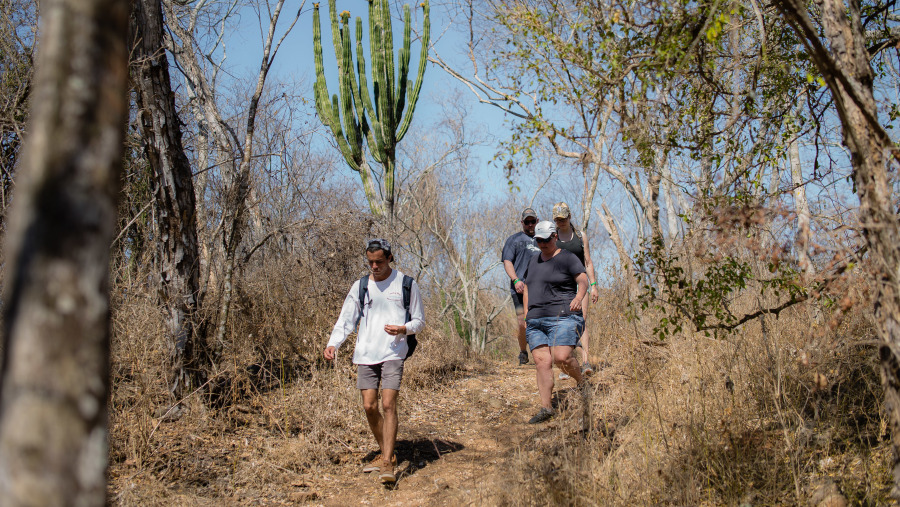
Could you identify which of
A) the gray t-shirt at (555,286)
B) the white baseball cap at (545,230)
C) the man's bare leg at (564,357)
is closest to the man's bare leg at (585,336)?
the gray t-shirt at (555,286)

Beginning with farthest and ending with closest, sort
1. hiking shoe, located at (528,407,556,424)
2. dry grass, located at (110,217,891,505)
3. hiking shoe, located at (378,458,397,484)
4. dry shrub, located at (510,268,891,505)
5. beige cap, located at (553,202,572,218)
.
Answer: beige cap, located at (553,202,572,218)
hiking shoe, located at (528,407,556,424)
hiking shoe, located at (378,458,397,484)
dry grass, located at (110,217,891,505)
dry shrub, located at (510,268,891,505)

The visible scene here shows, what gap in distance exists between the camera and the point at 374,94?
537 inches

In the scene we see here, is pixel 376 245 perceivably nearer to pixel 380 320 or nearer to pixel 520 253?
pixel 380 320

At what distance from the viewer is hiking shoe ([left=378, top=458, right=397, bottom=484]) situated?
4.69 metres

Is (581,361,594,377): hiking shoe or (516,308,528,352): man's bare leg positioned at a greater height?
(516,308,528,352): man's bare leg

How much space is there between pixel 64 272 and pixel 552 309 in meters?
4.76

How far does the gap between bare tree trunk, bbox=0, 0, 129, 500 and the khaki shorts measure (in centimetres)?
366

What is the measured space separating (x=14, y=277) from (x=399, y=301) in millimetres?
3893

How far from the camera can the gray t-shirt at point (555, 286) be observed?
18.3 feet

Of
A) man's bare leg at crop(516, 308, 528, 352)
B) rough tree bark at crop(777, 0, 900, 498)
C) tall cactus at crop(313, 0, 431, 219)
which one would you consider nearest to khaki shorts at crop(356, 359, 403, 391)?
man's bare leg at crop(516, 308, 528, 352)

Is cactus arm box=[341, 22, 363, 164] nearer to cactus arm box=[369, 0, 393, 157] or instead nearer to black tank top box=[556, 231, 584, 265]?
cactus arm box=[369, 0, 393, 157]

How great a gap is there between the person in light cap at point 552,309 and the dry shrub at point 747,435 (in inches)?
20.0

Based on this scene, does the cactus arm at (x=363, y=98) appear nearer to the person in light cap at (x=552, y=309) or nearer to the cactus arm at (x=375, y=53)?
the cactus arm at (x=375, y=53)

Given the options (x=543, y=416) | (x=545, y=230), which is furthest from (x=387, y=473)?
(x=545, y=230)
